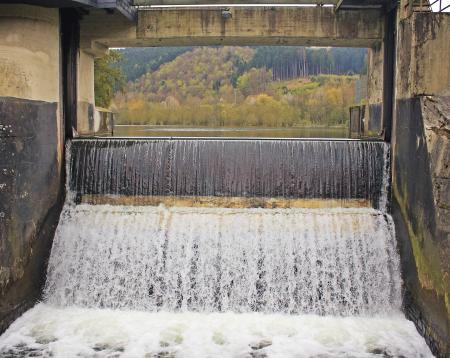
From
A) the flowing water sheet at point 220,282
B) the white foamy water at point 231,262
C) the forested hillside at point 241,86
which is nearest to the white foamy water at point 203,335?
the flowing water sheet at point 220,282

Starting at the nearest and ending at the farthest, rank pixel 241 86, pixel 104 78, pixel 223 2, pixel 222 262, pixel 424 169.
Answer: pixel 424 169 < pixel 222 262 < pixel 223 2 < pixel 104 78 < pixel 241 86

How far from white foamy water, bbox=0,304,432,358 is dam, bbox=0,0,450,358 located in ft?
0.10

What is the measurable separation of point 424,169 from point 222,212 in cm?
330

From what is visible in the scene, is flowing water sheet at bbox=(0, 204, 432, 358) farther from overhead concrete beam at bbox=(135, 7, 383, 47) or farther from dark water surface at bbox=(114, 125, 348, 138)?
dark water surface at bbox=(114, 125, 348, 138)

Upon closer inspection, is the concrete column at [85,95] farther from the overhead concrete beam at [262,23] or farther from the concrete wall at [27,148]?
the overhead concrete beam at [262,23]

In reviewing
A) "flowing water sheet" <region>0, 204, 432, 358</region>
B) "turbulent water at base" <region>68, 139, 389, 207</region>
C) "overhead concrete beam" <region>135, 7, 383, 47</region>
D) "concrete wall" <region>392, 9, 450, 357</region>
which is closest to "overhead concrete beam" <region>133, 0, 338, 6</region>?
"overhead concrete beam" <region>135, 7, 383, 47</region>

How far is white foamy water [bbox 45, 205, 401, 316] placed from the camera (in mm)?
8164

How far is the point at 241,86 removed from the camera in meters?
53.2

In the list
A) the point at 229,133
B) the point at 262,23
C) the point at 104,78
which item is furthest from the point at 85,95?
the point at 229,133

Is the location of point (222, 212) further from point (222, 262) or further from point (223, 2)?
point (223, 2)

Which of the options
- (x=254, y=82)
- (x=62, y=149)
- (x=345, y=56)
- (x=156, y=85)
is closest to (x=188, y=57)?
(x=156, y=85)

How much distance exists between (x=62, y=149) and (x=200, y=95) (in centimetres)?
4158

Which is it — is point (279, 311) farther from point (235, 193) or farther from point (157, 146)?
point (157, 146)

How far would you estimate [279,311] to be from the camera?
26.5 ft
